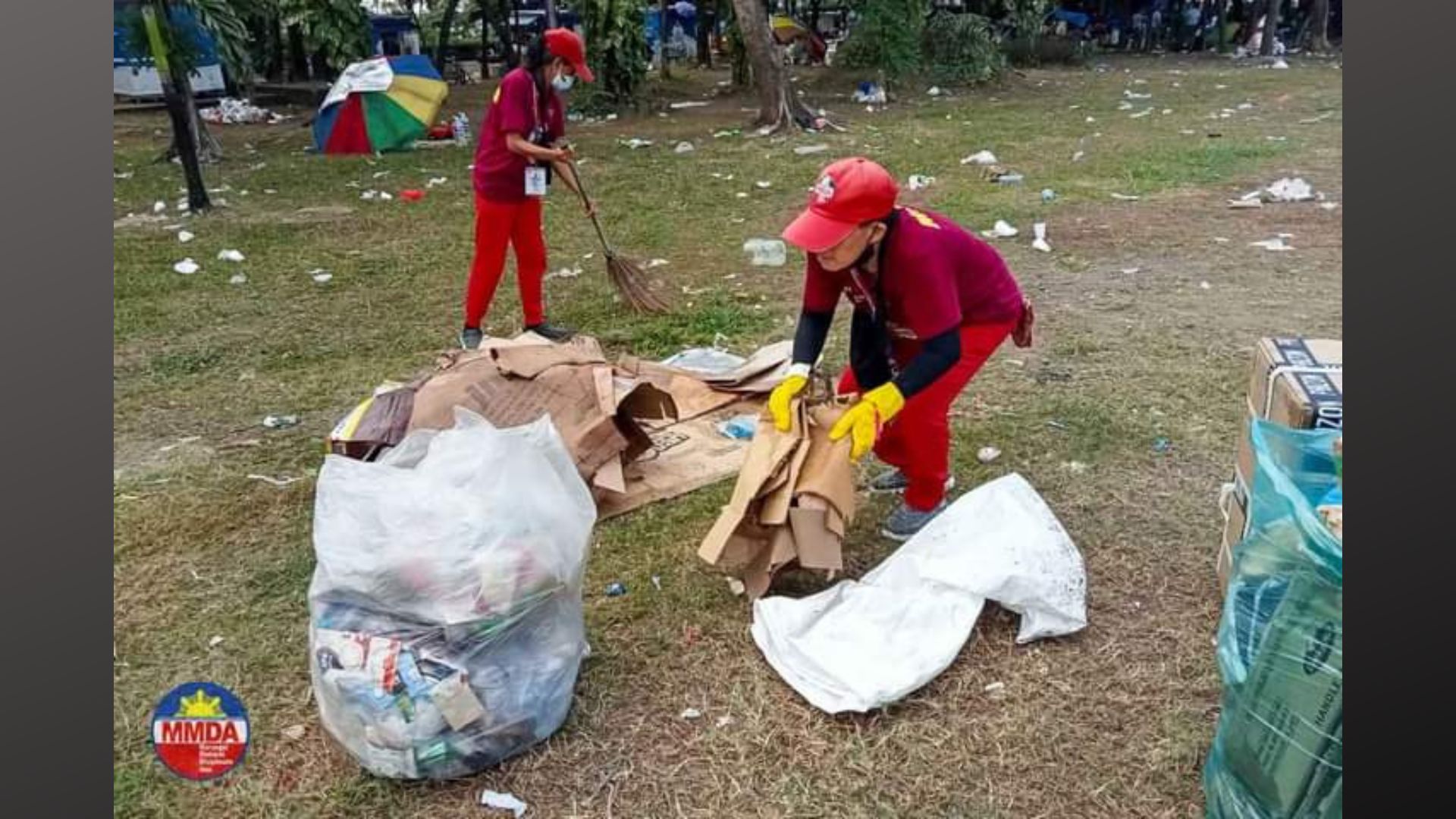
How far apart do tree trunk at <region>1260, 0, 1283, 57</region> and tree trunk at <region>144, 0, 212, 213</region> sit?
1579cm

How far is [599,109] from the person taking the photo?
12992 millimetres

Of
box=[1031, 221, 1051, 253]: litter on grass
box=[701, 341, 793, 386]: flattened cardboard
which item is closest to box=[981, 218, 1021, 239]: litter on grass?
box=[1031, 221, 1051, 253]: litter on grass

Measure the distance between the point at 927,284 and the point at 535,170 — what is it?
7.94 ft

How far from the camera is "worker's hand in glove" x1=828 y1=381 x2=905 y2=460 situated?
2.57 metres

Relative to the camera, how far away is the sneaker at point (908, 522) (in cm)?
304

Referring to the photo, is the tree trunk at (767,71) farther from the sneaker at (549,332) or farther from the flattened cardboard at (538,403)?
the flattened cardboard at (538,403)

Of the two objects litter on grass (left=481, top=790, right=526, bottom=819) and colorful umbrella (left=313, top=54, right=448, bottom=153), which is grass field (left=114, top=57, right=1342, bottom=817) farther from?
colorful umbrella (left=313, top=54, right=448, bottom=153)

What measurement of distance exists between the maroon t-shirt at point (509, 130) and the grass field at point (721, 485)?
0.81 m

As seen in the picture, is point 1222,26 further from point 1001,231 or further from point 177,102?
point 177,102

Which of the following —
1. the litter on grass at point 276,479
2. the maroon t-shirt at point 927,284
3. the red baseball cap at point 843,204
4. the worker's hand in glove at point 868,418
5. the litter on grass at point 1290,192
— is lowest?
the litter on grass at point 276,479

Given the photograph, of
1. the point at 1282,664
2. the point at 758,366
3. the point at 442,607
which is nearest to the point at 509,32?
the point at 758,366

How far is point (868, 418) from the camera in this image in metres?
2.58

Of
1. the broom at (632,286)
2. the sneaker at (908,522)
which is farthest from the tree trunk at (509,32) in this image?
the sneaker at (908,522)

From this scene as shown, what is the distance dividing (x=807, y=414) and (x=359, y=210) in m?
6.27
